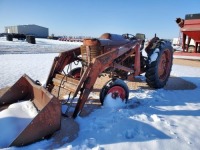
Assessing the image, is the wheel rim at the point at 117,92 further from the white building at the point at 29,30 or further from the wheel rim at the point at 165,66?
the white building at the point at 29,30

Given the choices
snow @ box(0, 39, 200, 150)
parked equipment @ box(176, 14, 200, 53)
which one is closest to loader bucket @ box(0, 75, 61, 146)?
snow @ box(0, 39, 200, 150)

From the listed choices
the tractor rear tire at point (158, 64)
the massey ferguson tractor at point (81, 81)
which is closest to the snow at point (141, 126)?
the massey ferguson tractor at point (81, 81)

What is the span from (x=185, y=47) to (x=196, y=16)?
8.37 ft

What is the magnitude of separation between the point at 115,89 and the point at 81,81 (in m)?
0.86

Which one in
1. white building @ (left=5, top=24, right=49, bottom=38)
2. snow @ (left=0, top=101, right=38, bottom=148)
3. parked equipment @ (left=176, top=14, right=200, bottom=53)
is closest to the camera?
snow @ (left=0, top=101, right=38, bottom=148)

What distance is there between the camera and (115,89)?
468 centimetres

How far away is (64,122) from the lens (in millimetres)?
3912

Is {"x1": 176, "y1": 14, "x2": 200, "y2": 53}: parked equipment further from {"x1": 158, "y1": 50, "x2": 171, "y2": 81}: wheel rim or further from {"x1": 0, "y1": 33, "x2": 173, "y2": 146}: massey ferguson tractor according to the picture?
{"x1": 0, "y1": 33, "x2": 173, "y2": 146}: massey ferguson tractor

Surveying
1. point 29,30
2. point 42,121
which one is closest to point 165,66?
point 42,121

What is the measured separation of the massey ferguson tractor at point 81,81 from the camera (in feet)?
10.8

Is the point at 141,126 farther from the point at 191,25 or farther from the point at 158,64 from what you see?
the point at 191,25

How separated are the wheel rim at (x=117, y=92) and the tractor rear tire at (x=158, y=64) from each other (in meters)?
1.43

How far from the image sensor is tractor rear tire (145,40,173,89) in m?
5.89

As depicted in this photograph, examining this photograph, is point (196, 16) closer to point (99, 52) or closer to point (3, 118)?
point (99, 52)
